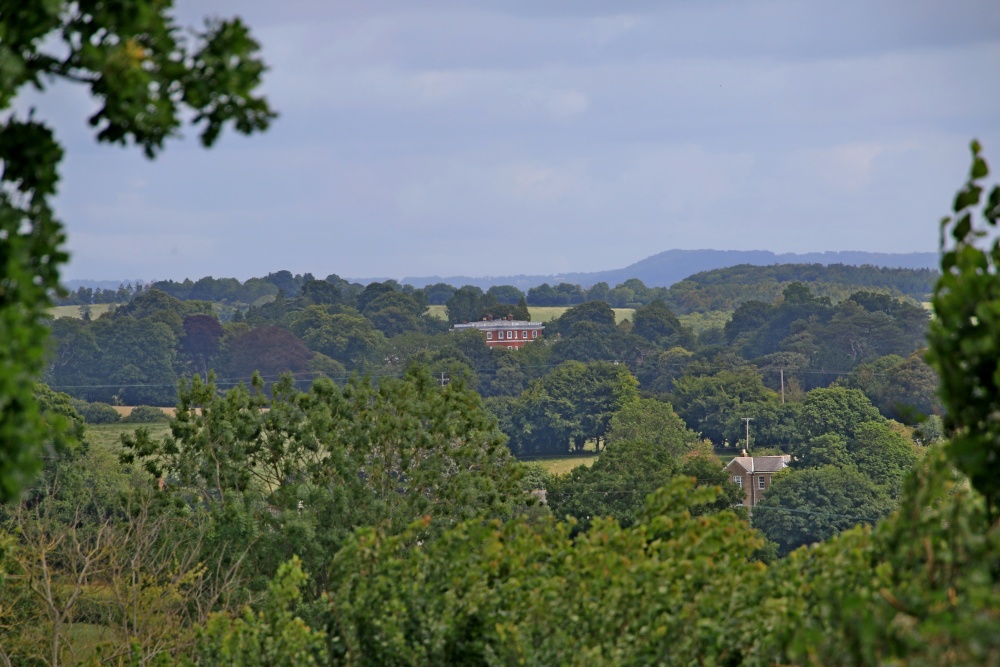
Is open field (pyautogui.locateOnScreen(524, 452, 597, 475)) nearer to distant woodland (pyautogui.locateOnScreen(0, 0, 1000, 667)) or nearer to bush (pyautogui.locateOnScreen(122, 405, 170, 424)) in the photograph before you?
distant woodland (pyautogui.locateOnScreen(0, 0, 1000, 667))

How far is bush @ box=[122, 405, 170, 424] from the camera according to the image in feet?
249

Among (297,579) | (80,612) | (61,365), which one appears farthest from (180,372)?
(297,579)

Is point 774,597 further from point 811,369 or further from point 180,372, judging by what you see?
point 180,372

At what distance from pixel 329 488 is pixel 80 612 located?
767 cm

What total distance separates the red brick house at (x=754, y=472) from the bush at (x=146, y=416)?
3836cm

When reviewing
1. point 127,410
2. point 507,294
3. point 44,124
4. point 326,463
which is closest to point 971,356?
point 44,124

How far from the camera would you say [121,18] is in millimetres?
3758

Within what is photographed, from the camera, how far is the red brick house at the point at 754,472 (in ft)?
165

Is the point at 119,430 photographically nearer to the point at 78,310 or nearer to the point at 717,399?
the point at 717,399

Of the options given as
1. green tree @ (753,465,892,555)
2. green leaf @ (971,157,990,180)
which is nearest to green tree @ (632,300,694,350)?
green tree @ (753,465,892,555)

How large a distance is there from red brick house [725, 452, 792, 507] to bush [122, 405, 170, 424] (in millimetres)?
38364

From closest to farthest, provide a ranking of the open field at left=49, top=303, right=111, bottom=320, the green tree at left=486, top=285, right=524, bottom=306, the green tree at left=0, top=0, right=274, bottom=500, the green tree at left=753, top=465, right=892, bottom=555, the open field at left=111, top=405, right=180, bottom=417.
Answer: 1. the green tree at left=0, top=0, right=274, bottom=500
2. the green tree at left=753, top=465, right=892, bottom=555
3. the open field at left=111, top=405, right=180, bottom=417
4. the open field at left=49, top=303, right=111, bottom=320
5. the green tree at left=486, top=285, right=524, bottom=306

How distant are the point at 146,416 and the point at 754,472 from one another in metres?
42.1

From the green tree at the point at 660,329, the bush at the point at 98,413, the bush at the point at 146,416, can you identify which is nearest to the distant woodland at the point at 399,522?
the bush at the point at 146,416
